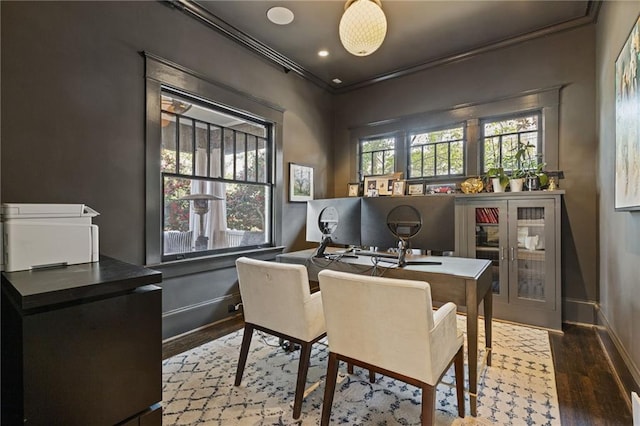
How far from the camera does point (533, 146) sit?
3361 mm

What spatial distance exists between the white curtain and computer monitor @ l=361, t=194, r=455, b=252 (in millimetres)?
1799

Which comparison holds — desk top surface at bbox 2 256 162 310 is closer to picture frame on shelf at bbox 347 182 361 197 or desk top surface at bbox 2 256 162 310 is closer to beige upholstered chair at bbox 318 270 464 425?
beige upholstered chair at bbox 318 270 464 425

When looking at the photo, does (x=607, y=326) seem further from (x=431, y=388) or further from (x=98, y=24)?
(x=98, y=24)

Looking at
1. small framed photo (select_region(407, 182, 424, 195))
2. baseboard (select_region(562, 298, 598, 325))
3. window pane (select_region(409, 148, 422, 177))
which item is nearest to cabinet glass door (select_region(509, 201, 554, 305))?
baseboard (select_region(562, 298, 598, 325))

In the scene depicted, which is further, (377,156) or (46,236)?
(377,156)

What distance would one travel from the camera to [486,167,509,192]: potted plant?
3316mm

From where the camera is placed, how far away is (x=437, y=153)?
4035 mm

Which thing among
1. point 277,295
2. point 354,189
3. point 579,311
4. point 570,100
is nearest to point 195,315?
point 277,295

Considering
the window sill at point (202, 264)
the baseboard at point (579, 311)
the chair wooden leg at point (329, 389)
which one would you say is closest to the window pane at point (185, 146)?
the window sill at point (202, 264)

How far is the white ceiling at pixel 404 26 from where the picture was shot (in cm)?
288

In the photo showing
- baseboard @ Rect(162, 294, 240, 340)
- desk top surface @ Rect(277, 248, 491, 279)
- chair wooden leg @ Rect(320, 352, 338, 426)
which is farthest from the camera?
baseboard @ Rect(162, 294, 240, 340)

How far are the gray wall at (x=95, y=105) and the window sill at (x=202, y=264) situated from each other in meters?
0.08

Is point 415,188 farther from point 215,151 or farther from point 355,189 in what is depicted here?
point 215,151

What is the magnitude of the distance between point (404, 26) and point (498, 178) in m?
1.91
